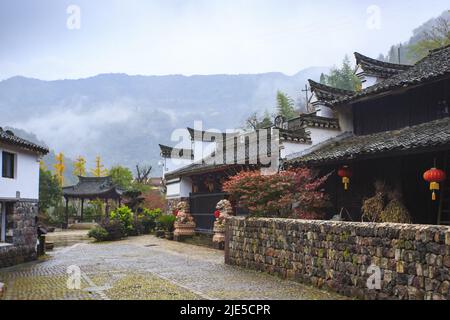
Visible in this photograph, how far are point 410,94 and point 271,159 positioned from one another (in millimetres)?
5558

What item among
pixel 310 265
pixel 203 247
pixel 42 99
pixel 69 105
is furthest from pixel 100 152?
pixel 310 265

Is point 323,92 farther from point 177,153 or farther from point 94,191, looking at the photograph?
point 94,191

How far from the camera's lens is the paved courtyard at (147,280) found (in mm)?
8875

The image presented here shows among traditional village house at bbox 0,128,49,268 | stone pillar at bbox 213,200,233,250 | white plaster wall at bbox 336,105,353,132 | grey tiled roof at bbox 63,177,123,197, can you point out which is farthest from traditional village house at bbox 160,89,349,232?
grey tiled roof at bbox 63,177,123,197

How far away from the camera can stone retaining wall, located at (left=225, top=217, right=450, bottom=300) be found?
6.59m

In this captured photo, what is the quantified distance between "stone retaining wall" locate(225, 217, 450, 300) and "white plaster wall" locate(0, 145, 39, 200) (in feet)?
28.9

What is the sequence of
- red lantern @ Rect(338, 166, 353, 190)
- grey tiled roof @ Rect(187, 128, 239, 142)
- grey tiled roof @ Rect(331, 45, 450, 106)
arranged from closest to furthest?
grey tiled roof @ Rect(331, 45, 450, 106)
red lantern @ Rect(338, 166, 353, 190)
grey tiled roof @ Rect(187, 128, 239, 142)

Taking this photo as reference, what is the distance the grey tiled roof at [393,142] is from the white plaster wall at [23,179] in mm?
9736

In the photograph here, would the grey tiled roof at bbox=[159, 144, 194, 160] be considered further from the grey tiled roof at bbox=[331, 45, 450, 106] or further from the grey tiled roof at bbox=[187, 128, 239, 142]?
the grey tiled roof at bbox=[331, 45, 450, 106]

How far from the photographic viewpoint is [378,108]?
15.0m

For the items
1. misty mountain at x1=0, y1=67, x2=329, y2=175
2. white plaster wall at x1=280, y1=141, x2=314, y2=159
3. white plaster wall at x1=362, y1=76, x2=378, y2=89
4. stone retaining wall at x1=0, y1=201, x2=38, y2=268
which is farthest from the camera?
misty mountain at x1=0, y1=67, x2=329, y2=175

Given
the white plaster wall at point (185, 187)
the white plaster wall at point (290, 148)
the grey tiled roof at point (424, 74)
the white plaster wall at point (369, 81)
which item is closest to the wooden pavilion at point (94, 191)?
the white plaster wall at point (185, 187)

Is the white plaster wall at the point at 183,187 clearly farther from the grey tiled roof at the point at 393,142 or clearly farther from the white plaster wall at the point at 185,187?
the grey tiled roof at the point at 393,142
